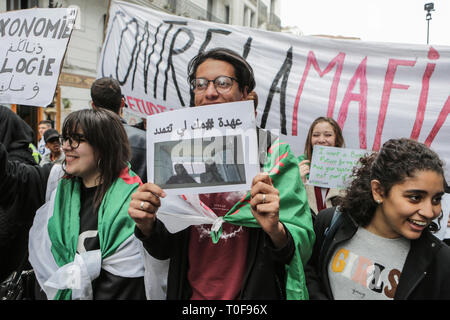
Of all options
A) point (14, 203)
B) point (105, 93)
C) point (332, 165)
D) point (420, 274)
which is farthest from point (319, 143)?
point (14, 203)

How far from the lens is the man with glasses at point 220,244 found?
1134mm

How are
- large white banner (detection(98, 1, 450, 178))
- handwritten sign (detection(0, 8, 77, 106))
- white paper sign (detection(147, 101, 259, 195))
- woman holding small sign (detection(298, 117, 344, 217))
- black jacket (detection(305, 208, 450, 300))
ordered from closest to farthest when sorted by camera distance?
white paper sign (detection(147, 101, 259, 195)), black jacket (detection(305, 208, 450, 300)), handwritten sign (detection(0, 8, 77, 106)), woman holding small sign (detection(298, 117, 344, 217)), large white banner (detection(98, 1, 450, 178))

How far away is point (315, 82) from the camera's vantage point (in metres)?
2.95

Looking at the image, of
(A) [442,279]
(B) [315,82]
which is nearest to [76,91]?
(B) [315,82]

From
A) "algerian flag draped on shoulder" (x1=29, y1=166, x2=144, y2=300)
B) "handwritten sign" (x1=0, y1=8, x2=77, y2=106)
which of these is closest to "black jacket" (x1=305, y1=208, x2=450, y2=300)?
"algerian flag draped on shoulder" (x1=29, y1=166, x2=144, y2=300)

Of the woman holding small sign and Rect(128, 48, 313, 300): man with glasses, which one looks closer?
Rect(128, 48, 313, 300): man with glasses

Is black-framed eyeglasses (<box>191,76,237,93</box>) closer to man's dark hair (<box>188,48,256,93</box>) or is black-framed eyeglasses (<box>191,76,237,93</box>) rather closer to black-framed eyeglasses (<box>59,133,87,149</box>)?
man's dark hair (<box>188,48,256,93</box>)

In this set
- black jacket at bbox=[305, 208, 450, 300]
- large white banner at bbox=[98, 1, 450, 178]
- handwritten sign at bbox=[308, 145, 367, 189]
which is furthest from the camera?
large white banner at bbox=[98, 1, 450, 178]

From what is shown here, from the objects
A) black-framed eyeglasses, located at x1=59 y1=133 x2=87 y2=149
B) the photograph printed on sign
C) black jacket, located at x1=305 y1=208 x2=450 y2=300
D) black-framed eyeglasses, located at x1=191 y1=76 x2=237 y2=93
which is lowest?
black jacket, located at x1=305 y1=208 x2=450 y2=300

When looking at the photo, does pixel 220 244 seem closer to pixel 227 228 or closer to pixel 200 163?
pixel 227 228

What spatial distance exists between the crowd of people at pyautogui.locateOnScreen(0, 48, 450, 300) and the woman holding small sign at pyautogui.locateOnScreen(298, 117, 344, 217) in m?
0.84

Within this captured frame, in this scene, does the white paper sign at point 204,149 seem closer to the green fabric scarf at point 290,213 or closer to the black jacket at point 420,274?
the green fabric scarf at point 290,213

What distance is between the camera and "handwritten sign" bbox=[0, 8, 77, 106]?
6.98ft

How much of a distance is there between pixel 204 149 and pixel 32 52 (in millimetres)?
1727
